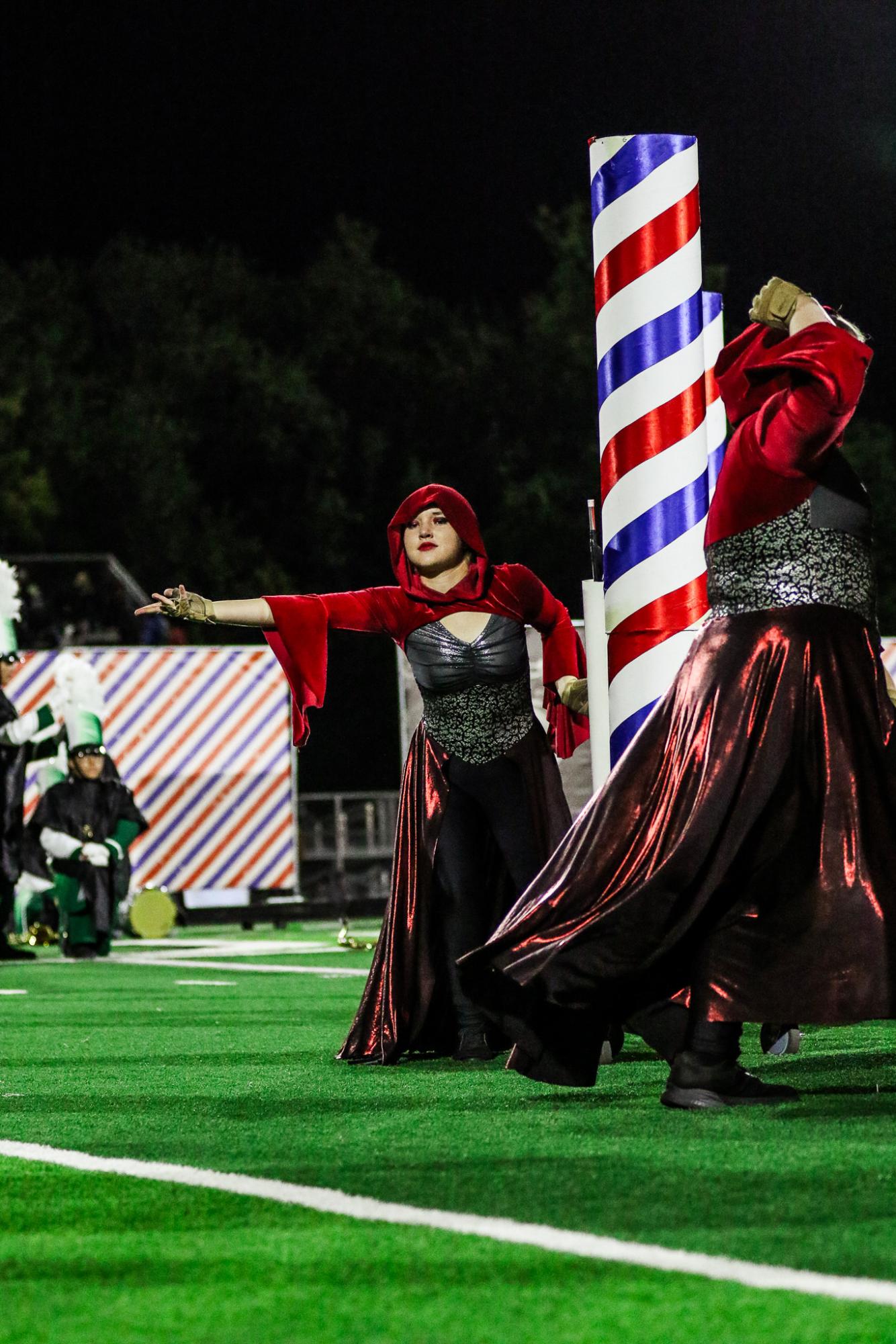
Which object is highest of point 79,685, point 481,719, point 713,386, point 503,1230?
point 713,386

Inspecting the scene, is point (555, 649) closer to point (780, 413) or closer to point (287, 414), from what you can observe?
point (780, 413)

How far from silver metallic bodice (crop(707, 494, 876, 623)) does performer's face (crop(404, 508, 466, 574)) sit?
179 cm

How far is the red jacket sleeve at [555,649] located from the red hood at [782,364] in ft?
5.76

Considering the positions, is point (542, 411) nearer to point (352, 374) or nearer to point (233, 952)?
point (352, 374)

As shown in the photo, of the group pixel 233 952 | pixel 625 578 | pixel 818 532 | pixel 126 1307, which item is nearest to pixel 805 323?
pixel 818 532

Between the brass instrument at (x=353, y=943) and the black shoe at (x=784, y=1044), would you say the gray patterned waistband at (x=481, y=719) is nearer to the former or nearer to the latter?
the black shoe at (x=784, y=1044)

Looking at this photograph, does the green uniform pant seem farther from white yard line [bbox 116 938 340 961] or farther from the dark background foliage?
the dark background foliage

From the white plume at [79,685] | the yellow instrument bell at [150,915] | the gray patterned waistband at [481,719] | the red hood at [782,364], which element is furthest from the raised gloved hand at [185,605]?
the yellow instrument bell at [150,915]

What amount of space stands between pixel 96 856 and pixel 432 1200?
1085 centimetres

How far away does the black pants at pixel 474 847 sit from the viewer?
691 cm

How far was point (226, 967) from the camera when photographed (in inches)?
500

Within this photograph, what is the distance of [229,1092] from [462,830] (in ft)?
4.80

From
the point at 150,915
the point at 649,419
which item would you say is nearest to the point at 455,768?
the point at 649,419

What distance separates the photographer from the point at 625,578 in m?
6.62
